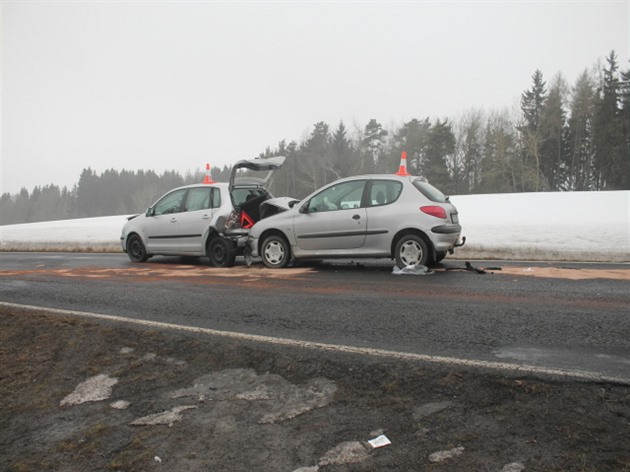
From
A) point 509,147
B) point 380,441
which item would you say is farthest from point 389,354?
point 509,147

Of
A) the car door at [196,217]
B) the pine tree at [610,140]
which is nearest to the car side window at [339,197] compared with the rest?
the car door at [196,217]

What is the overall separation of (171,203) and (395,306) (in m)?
7.00

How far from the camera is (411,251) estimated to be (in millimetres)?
7637

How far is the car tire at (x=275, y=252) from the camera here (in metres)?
8.74

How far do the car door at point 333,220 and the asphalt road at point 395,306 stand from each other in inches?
20.9

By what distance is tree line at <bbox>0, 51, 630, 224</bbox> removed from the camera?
5206 centimetres

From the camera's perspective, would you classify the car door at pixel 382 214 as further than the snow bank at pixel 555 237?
No

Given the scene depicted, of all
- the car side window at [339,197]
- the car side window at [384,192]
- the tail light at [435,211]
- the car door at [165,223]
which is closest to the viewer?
the tail light at [435,211]

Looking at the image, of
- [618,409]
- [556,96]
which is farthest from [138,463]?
[556,96]

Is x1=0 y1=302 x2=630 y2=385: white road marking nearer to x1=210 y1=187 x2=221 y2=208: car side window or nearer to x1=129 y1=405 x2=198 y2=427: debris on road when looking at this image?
x1=129 y1=405 x2=198 y2=427: debris on road

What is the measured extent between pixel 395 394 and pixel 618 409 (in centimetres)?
123

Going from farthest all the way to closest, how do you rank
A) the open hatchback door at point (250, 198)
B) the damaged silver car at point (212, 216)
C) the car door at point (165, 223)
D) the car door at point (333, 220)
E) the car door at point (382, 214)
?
1. the car door at point (165, 223)
2. the open hatchback door at point (250, 198)
3. the damaged silver car at point (212, 216)
4. the car door at point (333, 220)
5. the car door at point (382, 214)

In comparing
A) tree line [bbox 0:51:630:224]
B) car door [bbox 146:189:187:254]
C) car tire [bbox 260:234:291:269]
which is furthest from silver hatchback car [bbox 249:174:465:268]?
tree line [bbox 0:51:630:224]

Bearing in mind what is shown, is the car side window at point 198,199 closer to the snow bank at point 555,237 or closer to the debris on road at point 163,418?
the snow bank at point 555,237
